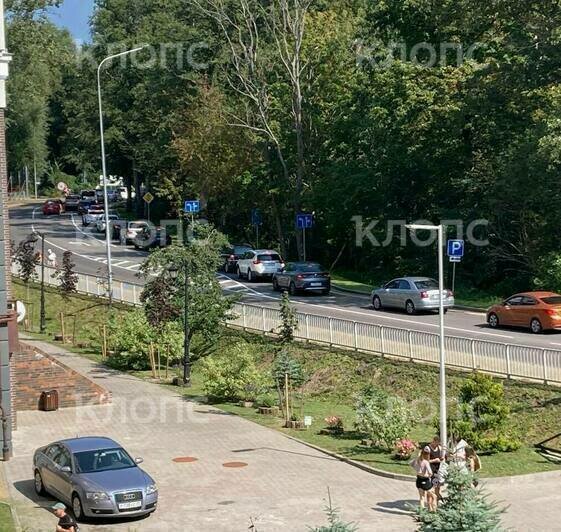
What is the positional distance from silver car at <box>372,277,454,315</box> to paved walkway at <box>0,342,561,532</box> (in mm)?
12948

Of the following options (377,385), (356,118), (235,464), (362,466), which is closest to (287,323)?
(377,385)

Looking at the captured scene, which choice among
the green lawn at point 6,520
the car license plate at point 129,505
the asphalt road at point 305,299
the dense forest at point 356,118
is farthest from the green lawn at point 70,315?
the car license plate at point 129,505

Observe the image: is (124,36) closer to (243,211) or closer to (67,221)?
(67,221)

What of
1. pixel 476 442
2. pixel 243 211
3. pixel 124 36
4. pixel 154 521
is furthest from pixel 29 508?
pixel 124 36

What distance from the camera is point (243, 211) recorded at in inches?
2660

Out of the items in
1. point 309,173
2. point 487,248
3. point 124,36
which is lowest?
point 487,248

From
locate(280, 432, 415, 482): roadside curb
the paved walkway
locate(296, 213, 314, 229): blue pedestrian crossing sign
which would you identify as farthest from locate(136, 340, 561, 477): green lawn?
locate(296, 213, 314, 229): blue pedestrian crossing sign

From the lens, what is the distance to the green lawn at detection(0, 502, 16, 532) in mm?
19234

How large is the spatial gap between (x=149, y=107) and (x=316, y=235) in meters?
22.3

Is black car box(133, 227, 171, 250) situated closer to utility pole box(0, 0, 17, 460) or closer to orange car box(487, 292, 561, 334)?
orange car box(487, 292, 561, 334)

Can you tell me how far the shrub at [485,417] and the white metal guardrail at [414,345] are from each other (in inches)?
111

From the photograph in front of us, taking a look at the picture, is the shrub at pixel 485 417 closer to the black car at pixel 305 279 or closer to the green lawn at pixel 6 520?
the green lawn at pixel 6 520

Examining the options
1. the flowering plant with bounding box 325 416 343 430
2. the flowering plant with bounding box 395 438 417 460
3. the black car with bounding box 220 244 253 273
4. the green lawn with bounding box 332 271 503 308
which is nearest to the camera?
the flowering plant with bounding box 395 438 417 460

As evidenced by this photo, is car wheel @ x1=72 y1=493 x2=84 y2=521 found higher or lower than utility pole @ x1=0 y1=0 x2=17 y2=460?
lower
